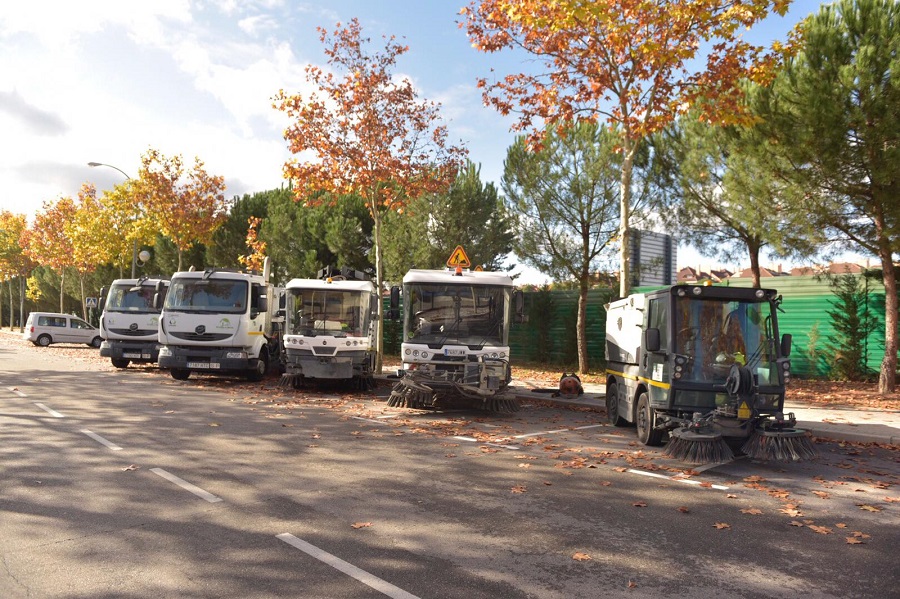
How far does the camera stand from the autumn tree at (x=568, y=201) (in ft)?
65.9

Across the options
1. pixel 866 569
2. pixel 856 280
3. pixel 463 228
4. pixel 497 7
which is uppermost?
pixel 497 7

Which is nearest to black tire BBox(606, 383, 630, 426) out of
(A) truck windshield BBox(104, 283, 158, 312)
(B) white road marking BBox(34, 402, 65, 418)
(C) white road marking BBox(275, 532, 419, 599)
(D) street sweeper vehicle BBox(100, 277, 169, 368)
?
(C) white road marking BBox(275, 532, 419, 599)

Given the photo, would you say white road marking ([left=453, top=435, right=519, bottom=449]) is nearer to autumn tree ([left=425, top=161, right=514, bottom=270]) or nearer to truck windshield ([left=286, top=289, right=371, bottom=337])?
truck windshield ([left=286, top=289, right=371, bottom=337])

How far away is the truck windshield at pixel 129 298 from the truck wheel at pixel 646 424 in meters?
15.8

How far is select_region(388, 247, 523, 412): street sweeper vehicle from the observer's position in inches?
471

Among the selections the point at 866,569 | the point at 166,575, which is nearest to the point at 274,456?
the point at 166,575

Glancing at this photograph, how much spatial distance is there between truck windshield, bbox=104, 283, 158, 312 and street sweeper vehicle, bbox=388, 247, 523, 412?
11224 mm

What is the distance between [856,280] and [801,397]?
179 inches

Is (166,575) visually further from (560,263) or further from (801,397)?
(560,263)

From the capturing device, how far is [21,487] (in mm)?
6371

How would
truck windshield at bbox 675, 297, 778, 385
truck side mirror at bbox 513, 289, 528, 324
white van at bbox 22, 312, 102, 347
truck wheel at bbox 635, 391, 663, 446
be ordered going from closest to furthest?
1. truck windshield at bbox 675, 297, 778, 385
2. truck wheel at bbox 635, 391, 663, 446
3. truck side mirror at bbox 513, 289, 528, 324
4. white van at bbox 22, 312, 102, 347

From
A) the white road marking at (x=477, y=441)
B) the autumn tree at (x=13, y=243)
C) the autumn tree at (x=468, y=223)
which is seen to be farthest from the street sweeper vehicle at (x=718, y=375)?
the autumn tree at (x=13, y=243)

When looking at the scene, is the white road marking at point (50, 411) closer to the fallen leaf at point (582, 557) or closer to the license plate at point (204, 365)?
the license plate at point (204, 365)

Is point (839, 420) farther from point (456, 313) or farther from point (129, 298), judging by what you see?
point (129, 298)
